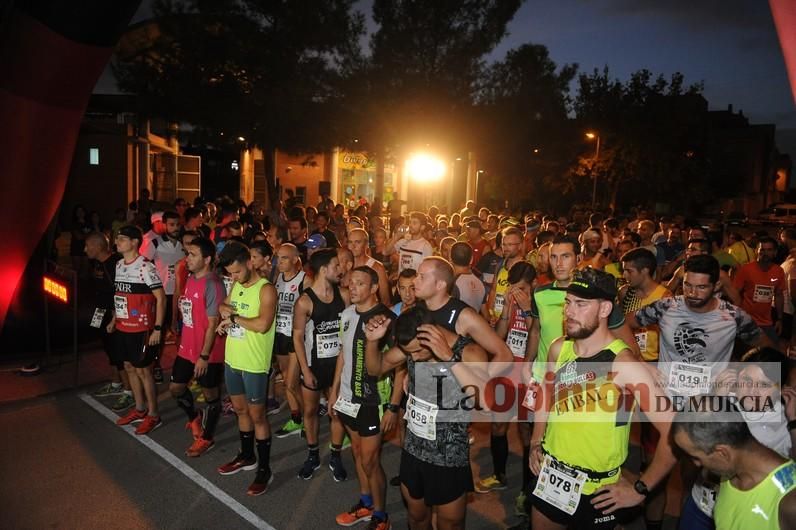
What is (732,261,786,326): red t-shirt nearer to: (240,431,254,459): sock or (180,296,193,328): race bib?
(240,431,254,459): sock

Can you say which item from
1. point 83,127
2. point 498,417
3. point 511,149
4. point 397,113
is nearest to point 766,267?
point 498,417

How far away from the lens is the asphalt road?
4559 millimetres

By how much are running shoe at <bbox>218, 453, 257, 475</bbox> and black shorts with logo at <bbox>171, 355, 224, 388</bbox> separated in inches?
29.9

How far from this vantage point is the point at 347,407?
4.39 meters

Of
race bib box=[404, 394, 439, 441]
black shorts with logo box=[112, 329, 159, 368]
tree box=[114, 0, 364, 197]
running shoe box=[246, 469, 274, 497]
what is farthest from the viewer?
tree box=[114, 0, 364, 197]

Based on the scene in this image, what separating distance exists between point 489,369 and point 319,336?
7.35 feet

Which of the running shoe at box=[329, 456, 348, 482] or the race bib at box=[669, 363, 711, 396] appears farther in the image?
the running shoe at box=[329, 456, 348, 482]

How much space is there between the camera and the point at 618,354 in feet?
9.64

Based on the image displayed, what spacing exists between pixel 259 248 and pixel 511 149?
36787 mm

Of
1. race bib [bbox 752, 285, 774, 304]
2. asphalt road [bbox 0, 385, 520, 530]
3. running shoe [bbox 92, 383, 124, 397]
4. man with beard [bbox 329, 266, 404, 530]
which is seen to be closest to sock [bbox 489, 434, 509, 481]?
asphalt road [bbox 0, 385, 520, 530]

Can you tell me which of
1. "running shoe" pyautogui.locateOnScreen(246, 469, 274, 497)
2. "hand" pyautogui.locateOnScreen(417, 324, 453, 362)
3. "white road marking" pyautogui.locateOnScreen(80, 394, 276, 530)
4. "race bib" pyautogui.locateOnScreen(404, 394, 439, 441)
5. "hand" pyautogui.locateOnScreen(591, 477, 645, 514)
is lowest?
"white road marking" pyautogui.locateOnScreen(80, 394, 276, 530)

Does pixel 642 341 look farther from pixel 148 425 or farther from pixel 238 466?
pixel 148 425

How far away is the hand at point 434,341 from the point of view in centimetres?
307

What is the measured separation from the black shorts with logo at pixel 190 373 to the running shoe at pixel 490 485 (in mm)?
2696
